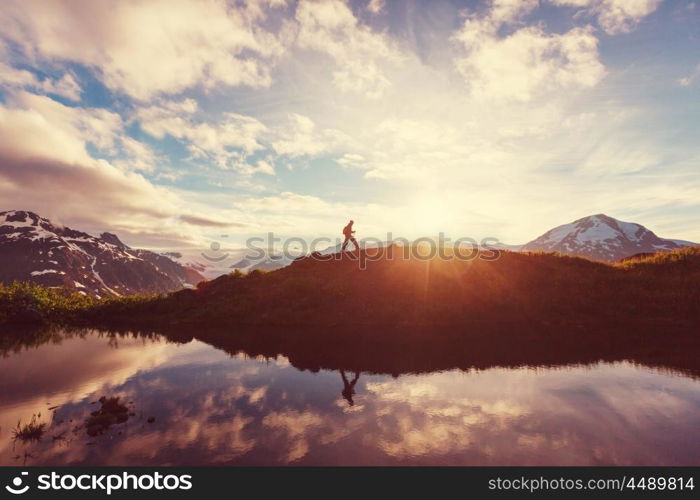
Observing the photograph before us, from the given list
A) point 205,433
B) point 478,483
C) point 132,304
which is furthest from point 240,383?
point 132,304

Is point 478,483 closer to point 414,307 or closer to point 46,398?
point 46,398

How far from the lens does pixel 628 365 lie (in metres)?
20.4

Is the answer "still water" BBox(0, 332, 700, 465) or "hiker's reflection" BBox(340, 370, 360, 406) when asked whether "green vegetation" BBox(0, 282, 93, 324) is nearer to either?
"still water" BBox(0, 332, 700, 465)

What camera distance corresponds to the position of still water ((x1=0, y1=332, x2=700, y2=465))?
37.6 ft

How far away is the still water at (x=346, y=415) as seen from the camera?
11453mm

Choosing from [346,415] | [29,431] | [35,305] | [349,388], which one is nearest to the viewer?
[29,431]

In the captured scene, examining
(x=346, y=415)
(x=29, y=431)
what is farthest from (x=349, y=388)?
(x=29, y=431)

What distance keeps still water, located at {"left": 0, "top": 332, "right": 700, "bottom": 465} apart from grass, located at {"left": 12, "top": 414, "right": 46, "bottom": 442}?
19 cm

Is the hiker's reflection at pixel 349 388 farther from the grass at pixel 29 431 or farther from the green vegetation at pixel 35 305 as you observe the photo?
the green vegetation at pixel 35 305

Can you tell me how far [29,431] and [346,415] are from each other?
11626 mm

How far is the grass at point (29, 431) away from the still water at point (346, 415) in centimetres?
19

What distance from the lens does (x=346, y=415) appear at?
47.6ft

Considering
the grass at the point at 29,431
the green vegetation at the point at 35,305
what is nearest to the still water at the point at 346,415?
the grass at the point at 29,431

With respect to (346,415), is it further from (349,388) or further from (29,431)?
(29,431)
